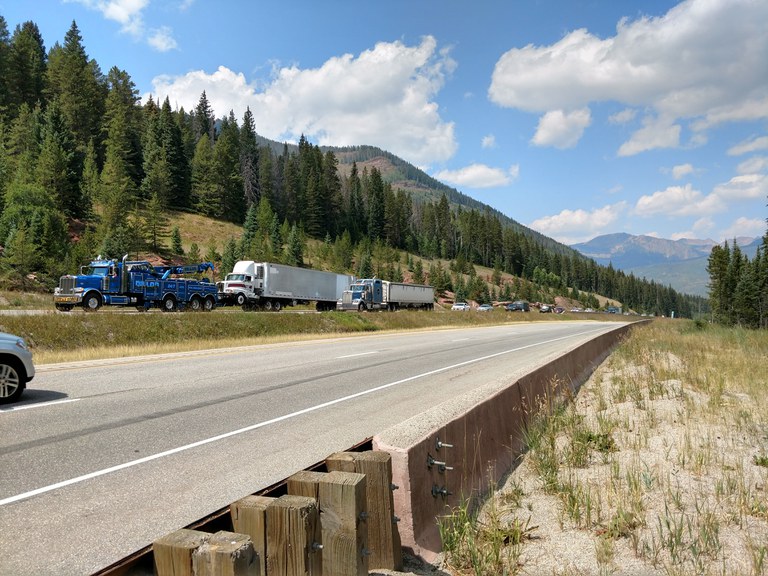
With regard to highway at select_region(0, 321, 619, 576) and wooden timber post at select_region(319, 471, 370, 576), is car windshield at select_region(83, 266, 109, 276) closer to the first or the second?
highway at select_region(0, 321, 619, 576)

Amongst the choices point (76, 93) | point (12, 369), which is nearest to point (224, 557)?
point (12, 369)

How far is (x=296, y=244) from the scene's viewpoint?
305 ft

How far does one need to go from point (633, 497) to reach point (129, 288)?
108ft

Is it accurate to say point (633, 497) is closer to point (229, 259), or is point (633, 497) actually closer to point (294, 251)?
point (229, 259)

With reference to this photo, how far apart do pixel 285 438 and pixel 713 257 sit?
123 metres

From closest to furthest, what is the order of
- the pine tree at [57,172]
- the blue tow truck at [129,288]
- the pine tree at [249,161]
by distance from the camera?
1. the blue tow truck at [129,288]
2. the pine tree at [57,172]
3. the pine tree at [249,161]

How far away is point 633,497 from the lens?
5168 millimetres

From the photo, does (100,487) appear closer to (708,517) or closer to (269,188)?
(708,517)

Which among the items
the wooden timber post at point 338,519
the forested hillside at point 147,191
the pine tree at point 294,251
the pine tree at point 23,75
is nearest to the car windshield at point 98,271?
the forested hillside at point 147,191

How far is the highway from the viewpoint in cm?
409

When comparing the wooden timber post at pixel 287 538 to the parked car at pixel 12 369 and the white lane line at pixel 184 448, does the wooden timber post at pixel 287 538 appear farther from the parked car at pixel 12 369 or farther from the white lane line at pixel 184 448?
the parked car at pixel 12 369

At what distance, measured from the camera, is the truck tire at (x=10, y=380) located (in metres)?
8.26

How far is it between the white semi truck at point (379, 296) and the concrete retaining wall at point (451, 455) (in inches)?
1652

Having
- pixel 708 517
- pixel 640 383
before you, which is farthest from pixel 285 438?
pixel 640 383
